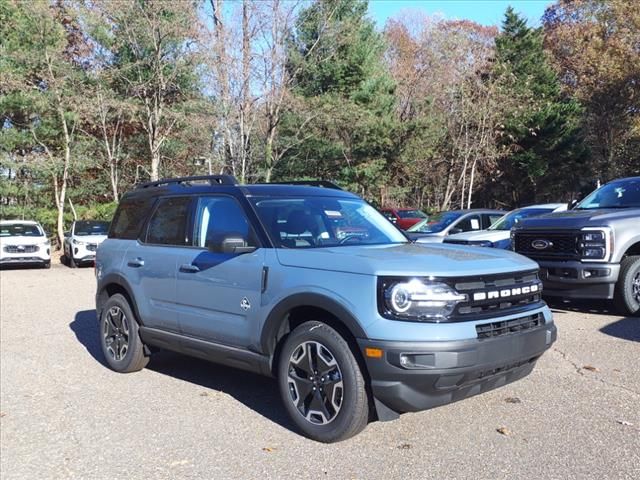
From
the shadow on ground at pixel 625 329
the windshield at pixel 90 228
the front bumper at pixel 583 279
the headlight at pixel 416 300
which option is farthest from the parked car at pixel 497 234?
the windshield at pixel 90 228

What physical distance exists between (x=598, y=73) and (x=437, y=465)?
1496 inches

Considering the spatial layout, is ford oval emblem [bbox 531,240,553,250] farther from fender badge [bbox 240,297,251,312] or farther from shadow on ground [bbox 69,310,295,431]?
fender badge [bbox 240,297,251,312]

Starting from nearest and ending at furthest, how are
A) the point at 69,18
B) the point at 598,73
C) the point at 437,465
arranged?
the point at 437,465
the point at 69,18
the point at 598,73

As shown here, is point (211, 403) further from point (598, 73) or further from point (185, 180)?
point (598, 73)

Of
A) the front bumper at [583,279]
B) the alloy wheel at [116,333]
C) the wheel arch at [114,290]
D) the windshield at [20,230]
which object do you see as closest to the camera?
the wheel arch at [114,290]

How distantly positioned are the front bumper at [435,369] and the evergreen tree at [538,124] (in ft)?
109

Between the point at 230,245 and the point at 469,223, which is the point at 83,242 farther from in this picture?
the point at 230,245

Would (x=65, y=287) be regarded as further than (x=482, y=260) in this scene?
Yes

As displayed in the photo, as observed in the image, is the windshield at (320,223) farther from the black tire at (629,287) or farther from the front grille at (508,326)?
the black tire at (629,287)

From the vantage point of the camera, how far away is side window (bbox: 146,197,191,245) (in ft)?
18.7

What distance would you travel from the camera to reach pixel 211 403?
530 cm

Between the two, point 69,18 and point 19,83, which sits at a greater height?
point 69,18

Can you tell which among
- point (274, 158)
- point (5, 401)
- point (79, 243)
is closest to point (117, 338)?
point (5, 401)

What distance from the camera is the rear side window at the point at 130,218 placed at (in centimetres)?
634
